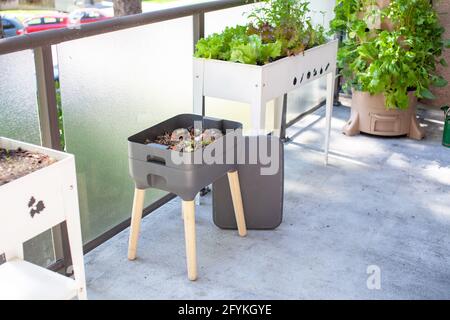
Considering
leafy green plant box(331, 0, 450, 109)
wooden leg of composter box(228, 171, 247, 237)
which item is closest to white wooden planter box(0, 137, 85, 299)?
wooden leg of composter box(228, 171, 247, 237)

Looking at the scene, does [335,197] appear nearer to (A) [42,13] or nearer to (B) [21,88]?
(B) [21,88]

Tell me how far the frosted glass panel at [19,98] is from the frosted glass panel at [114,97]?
18 centimetres

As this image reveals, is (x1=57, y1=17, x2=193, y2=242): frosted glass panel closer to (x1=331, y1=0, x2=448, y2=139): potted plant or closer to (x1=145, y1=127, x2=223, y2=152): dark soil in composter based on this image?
(x1=145, y1=127, x2=223, y2=152): dark soil in composter

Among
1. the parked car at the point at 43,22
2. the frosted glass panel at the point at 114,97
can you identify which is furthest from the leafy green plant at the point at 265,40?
the parked car at the point at 43,22

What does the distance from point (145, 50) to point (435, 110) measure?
9.43ft

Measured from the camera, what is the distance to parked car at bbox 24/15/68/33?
32.4 ft

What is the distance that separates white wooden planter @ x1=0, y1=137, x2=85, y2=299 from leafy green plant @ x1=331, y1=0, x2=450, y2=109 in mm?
2590

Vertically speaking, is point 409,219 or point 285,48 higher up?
point 285,48

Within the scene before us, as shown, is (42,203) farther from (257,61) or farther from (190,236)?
(257,61)

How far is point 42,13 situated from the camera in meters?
10.9

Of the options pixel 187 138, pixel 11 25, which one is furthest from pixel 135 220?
pixel 11 25

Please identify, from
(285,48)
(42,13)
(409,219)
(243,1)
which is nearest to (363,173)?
(409,219)
